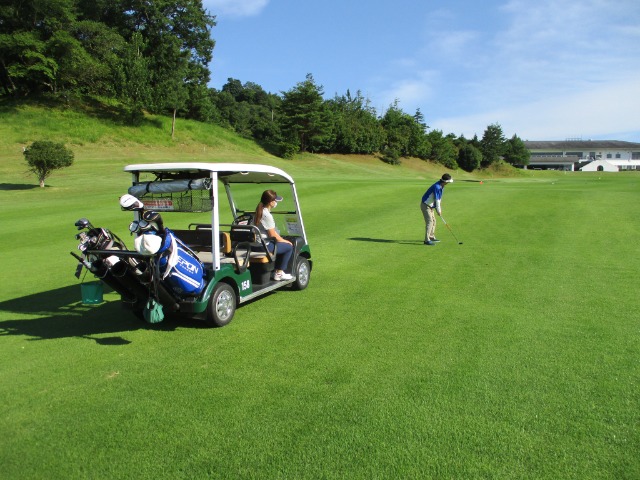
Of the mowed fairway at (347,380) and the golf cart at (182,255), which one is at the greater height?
the golf cart at (182,255)

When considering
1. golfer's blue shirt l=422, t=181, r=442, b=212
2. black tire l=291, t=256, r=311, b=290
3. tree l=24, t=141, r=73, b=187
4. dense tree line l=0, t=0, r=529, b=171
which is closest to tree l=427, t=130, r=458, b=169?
dense tree line l=0, t=0, r=529, b=171

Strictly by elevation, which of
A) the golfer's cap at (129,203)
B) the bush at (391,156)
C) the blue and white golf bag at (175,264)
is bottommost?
the blue and white golf bag at (175,264)

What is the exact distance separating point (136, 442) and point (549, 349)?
158 inches

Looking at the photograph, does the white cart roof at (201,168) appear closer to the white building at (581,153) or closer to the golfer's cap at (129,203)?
the golfer's cap at (129,203)

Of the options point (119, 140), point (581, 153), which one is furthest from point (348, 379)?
point (581, 153)

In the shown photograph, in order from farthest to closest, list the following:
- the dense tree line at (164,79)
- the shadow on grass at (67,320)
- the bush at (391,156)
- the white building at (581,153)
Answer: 1. the white building at (581,153)
2. the bush at (391,156)
3. the dense tree line at (164,79)
4. the shadow on grass at (67,320)

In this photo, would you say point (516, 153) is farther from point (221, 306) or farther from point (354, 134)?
A: point (221, 306)

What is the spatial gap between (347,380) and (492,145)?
88998 millimetres

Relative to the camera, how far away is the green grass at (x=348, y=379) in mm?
3281

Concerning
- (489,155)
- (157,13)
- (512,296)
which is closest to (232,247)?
(512,296)

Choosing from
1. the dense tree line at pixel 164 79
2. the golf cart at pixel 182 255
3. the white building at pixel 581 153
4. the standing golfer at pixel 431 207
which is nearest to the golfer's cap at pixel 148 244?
the golf cart at pixel 182 255

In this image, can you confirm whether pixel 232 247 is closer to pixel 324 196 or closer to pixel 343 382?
pixel 343 382

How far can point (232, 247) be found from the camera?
695 centimetres

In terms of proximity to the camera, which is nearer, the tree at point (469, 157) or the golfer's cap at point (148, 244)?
the golfer's cap at point (148, 244)
